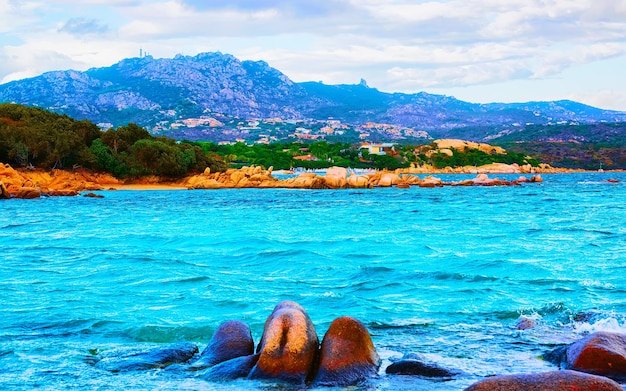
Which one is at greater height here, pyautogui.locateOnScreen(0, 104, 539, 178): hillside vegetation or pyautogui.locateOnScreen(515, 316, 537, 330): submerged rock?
pyautogui.locateOnScreen(0, 104, 539, 178): hillside vegetation

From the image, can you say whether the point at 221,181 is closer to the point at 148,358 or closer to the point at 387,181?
the point at 387,181

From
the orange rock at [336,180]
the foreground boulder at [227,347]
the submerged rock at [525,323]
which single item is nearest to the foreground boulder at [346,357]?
the foreground boulder at [227,347]

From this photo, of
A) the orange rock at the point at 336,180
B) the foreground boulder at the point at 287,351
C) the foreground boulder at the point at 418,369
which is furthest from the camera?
the orange rock at the point at 336,180

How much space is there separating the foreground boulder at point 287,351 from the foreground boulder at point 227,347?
571mm

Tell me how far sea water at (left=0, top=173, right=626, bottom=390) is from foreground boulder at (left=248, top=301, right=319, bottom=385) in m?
0.28

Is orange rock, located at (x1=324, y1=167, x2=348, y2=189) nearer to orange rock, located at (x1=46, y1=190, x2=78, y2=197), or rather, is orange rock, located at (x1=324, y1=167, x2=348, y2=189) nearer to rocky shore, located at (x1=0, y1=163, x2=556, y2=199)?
rocky shore, located at (x1=0, y1=163, x2=556, y2=199)

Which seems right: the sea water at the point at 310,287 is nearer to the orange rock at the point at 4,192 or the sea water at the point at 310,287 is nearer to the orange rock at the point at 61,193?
the orange rock at the point at 4,192

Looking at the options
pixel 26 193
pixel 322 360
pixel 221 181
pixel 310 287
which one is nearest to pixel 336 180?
pixel 221 181

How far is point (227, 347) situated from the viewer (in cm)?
927

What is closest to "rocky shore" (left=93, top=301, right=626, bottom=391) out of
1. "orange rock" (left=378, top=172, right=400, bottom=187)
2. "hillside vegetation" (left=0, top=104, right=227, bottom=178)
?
"hillside vegetation" (left=0, top=104, right=227, bottom=178)

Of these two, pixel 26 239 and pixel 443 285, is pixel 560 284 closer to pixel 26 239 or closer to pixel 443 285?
pixel 443 285

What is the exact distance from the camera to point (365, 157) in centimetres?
14300

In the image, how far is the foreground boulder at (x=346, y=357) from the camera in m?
8.15

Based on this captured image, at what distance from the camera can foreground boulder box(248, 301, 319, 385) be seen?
26.9 feet
